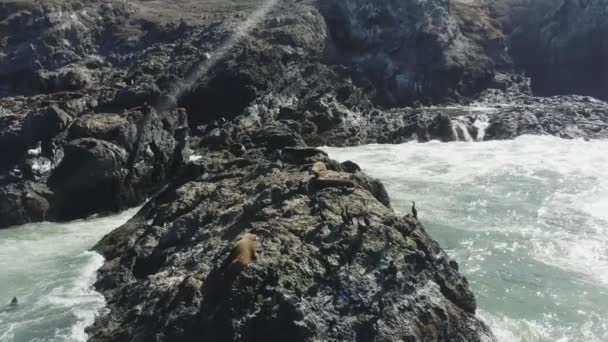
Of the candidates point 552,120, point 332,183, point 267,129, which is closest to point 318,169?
point 332,183

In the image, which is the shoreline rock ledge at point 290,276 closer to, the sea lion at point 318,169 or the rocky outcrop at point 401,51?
the sea lion at point 318,169

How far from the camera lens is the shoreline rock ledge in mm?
14695

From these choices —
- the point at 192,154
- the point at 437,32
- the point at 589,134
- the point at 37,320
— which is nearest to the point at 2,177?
the point at 192,154

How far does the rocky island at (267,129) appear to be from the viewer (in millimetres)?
15797

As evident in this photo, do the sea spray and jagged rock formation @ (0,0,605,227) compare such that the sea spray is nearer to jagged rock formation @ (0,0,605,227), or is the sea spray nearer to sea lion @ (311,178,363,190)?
jagged rock formation @ (0,0,605,227)

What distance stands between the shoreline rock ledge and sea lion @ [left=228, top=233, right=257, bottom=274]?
0.17m

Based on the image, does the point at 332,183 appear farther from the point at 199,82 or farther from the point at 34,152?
the point at 199,82

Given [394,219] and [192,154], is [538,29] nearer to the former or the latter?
[192,154]

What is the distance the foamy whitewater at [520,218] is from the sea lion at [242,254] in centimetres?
819

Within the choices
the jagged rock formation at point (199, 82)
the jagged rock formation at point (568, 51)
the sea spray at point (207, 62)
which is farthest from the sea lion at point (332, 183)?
the jagged rock formation at point (568, 51)

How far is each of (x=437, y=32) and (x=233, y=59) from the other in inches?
1271

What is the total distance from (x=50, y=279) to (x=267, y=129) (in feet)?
57.0

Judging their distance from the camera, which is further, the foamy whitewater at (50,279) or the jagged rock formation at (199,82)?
the jagged rock formation at (199,82)

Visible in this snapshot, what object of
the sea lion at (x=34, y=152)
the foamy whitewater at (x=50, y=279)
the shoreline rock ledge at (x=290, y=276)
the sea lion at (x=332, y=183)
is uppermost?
the sea lion at (x=34, y=152)
